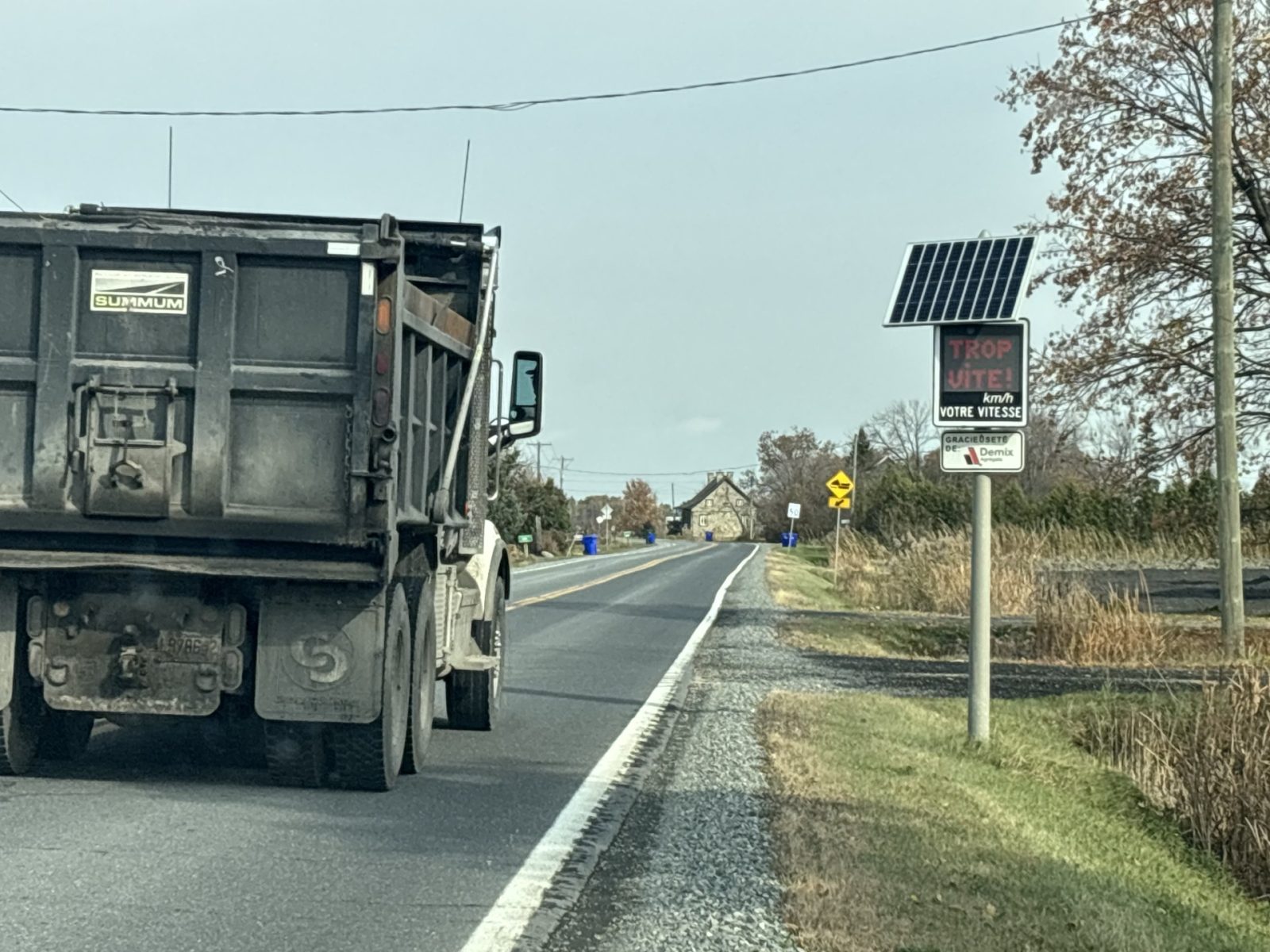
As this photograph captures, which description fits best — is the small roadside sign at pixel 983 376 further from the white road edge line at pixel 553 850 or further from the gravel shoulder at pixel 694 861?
the white road edge line at pixel 553 850

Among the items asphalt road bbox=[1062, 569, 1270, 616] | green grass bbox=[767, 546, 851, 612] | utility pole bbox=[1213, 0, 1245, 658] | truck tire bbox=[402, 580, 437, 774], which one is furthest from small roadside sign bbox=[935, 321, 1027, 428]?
green grass bbox=[767, 546, 851, 612]

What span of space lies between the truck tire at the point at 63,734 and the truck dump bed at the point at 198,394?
1.53m

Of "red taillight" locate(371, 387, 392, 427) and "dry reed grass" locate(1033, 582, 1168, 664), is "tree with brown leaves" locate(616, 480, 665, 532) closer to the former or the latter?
"dry reed grass" locate(1033, 582, 1168, 664)

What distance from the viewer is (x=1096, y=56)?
23500mm

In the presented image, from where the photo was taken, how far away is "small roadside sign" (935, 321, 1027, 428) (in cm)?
1070

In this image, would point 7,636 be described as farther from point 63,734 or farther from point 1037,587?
→ point 1037,587

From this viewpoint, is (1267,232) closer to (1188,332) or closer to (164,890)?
(1188,332)

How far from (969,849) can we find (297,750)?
3659 millimetres

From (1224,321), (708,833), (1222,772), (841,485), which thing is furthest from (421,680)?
(841,485)

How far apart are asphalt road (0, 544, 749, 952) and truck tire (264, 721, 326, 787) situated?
5.5 inches

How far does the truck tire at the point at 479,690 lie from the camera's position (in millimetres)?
Answer: 11133

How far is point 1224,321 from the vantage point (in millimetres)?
19312

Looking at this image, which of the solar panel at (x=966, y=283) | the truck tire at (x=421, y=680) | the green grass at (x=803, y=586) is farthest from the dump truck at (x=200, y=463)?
the green grass at (x=803, y=586)

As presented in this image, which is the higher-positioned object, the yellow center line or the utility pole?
the utility pole
